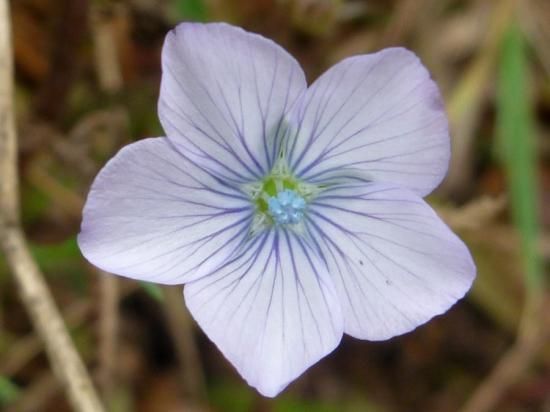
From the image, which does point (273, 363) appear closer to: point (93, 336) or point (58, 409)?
point (93, 336)

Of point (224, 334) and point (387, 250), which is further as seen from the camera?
point (387, 250)

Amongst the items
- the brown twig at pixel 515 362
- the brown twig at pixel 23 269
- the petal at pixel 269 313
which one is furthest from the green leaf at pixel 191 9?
the brown twig at pixel 515 362

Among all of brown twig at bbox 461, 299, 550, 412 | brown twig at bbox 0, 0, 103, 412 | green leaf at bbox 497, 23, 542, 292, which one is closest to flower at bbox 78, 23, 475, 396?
brown twig at bbox 0, 0, 103, 412

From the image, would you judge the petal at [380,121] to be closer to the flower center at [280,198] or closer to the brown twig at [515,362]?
the flower center at [280,198]

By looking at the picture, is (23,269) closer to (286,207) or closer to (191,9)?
(286,207)

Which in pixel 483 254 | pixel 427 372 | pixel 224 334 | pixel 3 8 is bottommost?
pixel 427 372

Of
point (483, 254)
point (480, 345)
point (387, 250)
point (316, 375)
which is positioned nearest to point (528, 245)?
point (483, 254)

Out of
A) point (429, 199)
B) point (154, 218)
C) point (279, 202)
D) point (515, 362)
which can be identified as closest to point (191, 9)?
point (429, 199)
